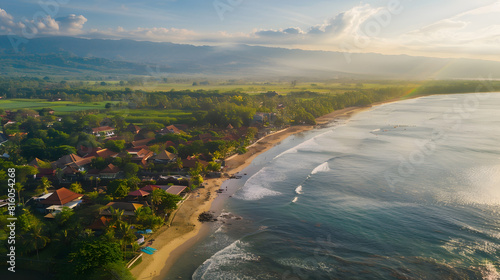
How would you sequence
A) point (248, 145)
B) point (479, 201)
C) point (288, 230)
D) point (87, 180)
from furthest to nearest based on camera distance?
1. point (248, 145)
2. point (87, 180)
3. point (479, 201)
4. point (288, 230)

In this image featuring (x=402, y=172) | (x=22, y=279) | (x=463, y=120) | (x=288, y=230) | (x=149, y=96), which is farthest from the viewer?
(x=149, y=96)

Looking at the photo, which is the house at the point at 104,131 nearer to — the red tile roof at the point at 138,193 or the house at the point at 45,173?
the house at the point at 45,173

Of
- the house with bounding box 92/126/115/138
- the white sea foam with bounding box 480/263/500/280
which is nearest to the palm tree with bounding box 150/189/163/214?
the white sea foam with bounding box 480/263/500/280

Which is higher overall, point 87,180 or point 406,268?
point 406,268

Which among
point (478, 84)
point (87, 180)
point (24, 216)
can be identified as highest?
point (478, 84)

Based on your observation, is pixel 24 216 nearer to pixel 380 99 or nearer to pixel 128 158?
pixel 128 158

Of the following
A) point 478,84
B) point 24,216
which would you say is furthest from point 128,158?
point 478,84

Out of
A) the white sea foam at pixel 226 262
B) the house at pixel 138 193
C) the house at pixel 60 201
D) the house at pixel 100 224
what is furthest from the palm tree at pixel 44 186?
the white sea foam at pixel 226 262
